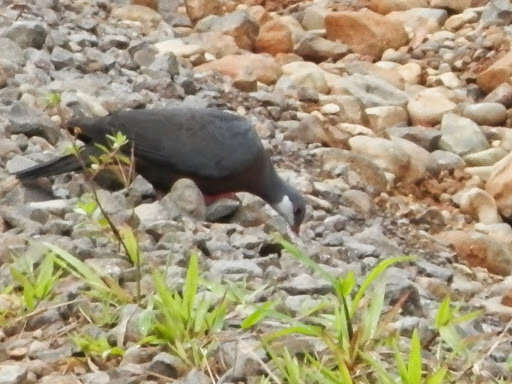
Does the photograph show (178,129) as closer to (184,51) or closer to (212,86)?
(212,86)

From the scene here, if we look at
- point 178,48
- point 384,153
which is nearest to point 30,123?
point 384,153

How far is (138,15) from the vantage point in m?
9.75

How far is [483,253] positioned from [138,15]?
145 inches

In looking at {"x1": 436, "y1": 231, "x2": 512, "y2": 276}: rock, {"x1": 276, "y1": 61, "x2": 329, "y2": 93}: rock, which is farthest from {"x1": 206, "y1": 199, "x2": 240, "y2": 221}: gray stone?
{"x1": 276, "y1": 61, "x2": 329, "y2": 93}: rock

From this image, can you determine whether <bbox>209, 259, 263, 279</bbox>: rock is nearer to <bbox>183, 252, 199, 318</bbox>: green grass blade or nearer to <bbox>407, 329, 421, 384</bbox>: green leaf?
<bbox>183, 252, 199, 318</bbox>: green grass blade

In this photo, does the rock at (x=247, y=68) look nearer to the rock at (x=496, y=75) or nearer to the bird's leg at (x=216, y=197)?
the rock at (x=496, y=75)

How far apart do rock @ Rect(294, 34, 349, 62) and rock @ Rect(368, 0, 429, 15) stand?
103 cm

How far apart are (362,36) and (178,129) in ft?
14.6

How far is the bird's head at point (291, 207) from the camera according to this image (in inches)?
239

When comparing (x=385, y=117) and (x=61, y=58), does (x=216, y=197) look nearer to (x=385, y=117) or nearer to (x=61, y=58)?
(x=61, y=58)

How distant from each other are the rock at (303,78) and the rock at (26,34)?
1.80 meters

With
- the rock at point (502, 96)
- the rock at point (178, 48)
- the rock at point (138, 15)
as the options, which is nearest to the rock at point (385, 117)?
the rock at point (502, 96)

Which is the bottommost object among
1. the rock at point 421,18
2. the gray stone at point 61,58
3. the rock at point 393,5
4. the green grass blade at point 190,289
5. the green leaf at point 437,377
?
the rock at point 393,5

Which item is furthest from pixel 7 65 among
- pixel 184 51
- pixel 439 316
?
pixel 439 316
